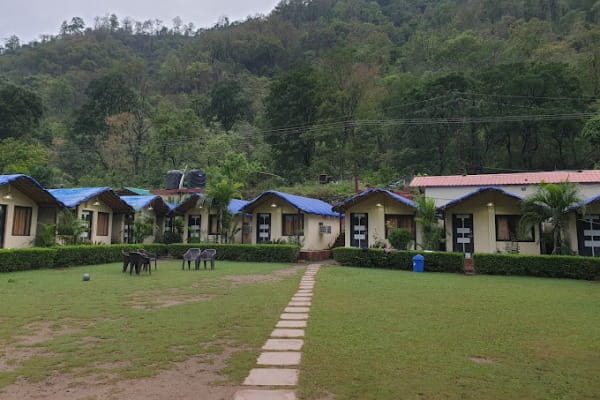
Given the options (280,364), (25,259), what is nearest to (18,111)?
(25,259)

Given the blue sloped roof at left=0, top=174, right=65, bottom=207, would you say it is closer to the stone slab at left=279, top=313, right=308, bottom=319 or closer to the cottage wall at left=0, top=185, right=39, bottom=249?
the cottage wall at left=0, top=185, right=39, bottom=249

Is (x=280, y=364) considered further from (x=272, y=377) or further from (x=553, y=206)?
(x=553, y=206)

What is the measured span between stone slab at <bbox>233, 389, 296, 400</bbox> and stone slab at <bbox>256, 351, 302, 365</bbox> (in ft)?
2.59

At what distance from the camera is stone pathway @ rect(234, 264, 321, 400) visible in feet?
12.3

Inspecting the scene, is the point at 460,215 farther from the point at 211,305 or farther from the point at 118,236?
the point at 118,236

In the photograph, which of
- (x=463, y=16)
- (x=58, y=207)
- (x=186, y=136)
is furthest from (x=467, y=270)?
(x=463, y=16)

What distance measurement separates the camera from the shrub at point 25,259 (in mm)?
14177

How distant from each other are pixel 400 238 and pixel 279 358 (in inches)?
627

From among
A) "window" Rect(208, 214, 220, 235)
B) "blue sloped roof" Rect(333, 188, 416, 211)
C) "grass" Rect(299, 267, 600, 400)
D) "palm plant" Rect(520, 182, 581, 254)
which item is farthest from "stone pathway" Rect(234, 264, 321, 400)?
"window" Rect(208, 214, 220, 235)

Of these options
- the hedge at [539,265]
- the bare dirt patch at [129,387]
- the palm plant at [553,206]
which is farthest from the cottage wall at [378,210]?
the bare dirt patch at [129,387]

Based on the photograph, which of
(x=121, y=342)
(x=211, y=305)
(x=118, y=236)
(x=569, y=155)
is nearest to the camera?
(x=121, y=342)

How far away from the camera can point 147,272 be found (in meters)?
14.6

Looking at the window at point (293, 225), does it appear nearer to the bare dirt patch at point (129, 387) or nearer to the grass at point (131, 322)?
the grass at point (131, 322)

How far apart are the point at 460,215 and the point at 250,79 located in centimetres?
4503
